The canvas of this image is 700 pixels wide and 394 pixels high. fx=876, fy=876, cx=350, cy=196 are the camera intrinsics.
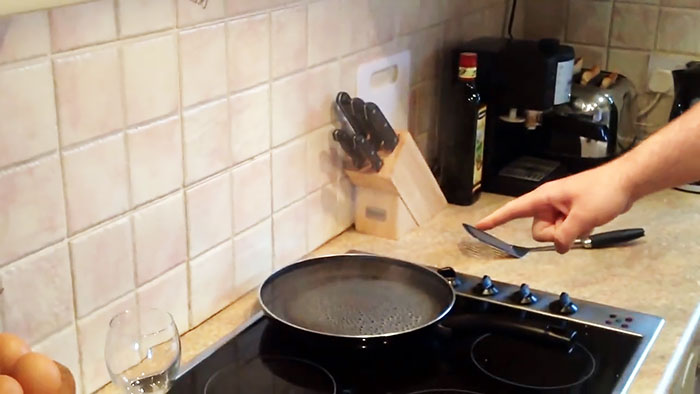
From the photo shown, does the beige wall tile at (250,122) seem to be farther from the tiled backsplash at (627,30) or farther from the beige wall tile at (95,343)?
the tiled backsplash at (627,30)

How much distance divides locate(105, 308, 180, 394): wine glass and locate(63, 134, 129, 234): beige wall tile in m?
0.13

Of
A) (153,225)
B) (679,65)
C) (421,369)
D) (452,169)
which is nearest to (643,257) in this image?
(452,169)

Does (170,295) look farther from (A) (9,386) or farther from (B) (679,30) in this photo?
(B) (679,30)

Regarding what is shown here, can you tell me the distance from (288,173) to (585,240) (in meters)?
0.58

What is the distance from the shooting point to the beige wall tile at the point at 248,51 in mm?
1260

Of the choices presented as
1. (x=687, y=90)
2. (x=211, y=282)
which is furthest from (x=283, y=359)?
(x=687, y=90)

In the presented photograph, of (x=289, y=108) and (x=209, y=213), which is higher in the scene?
(x=289, y=108)

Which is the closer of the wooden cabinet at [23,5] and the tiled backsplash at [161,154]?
the wooden cabinet at [23,5]

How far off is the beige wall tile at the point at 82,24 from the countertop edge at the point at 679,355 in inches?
32.6

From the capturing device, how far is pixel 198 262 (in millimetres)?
1287

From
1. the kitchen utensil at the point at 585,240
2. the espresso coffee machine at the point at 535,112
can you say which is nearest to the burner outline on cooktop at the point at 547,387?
the kitchen utensil at the point at 585,240

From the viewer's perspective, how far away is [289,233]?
1.50m

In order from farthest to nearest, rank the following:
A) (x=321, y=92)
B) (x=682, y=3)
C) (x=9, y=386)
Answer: (x=682, y=3), (x=321, y=92), (x=9, y=386)

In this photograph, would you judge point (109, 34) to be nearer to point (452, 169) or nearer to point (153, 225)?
point (153, 225)
